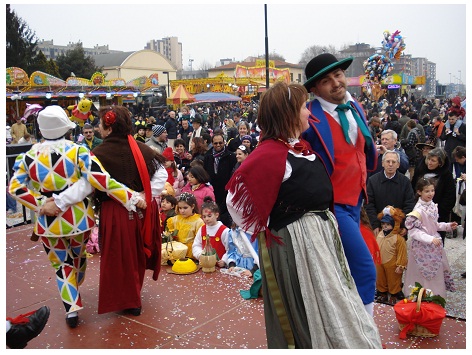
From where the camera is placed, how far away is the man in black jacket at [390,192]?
5.02 meters

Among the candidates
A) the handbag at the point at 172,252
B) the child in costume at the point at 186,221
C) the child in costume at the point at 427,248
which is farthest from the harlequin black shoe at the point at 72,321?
the child in costume at the point at 427,248

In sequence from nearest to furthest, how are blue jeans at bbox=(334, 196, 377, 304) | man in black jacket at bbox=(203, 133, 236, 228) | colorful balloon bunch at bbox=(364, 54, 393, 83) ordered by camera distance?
blue jeans at bbox=(334, 196, 377, 304)
man in black jacket at bbox=(203, 133, 236, 228)
colorful balloon bunch at bbox=(364, 54, 393, 83)

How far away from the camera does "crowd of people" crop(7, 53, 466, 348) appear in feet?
8.33

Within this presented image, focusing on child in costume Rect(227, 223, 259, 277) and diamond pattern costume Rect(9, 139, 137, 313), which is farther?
child in costume Rect(227, 223, 259, 277)

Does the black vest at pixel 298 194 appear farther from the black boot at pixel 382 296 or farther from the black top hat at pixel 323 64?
the black boot at pixel 382 296

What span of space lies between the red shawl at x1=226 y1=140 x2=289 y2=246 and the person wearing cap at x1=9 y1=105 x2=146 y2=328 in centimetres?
152

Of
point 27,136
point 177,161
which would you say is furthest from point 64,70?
point 177,161

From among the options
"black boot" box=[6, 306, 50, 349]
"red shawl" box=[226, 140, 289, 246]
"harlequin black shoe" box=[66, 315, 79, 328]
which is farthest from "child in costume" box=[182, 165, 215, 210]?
"red shawl" box=[226, 140, 289, 246]

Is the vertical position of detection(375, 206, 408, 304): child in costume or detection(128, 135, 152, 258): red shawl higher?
detection(128, 135, 152, 258): red shawl

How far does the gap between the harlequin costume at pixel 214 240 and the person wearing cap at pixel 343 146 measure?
264 centimetres

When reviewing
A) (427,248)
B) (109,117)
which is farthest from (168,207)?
(427,248)

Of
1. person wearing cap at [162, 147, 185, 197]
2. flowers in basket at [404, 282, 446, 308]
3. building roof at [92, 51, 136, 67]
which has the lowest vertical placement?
flowers in basket at [404, 282, 446, 308]

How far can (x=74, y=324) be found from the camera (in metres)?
3.91

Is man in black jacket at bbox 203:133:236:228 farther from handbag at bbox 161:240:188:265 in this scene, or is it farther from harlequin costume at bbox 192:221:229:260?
handbag at bbox 161:240:188:265
